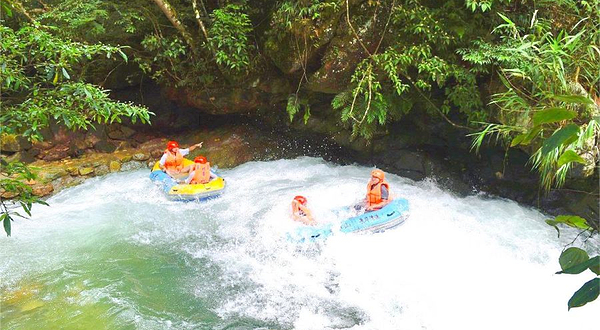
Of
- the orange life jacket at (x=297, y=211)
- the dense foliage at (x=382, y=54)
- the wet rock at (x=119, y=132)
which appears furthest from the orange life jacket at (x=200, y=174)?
the wet rock at (x=119, y=132)

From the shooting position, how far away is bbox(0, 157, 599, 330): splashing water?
13.3ft

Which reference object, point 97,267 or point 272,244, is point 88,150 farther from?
point 272,244

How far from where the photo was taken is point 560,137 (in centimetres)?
80

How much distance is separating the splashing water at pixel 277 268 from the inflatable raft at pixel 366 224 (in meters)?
0.10

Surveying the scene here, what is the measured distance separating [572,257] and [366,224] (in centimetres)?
436

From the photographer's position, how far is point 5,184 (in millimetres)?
2254

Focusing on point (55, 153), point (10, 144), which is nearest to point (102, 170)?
point (55, 153)

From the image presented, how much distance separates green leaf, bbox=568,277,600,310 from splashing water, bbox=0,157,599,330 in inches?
131

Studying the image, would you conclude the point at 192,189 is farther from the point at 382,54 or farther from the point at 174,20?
the point at 382,54

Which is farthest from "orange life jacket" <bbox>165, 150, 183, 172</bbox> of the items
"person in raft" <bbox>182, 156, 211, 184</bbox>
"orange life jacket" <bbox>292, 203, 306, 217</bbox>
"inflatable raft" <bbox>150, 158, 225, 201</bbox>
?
"orange life jacket" <bbox>292, 203, 306, 217</bbox>

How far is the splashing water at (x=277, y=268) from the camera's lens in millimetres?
4062

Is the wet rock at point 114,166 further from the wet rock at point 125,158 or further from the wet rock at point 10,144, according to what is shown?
the wet rock at point 10,144

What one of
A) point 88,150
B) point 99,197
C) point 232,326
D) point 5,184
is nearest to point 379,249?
point 232,326

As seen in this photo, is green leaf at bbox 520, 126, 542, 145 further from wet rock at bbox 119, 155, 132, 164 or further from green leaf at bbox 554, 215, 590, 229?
wet rock at bbox 119, 155, 132, 164
